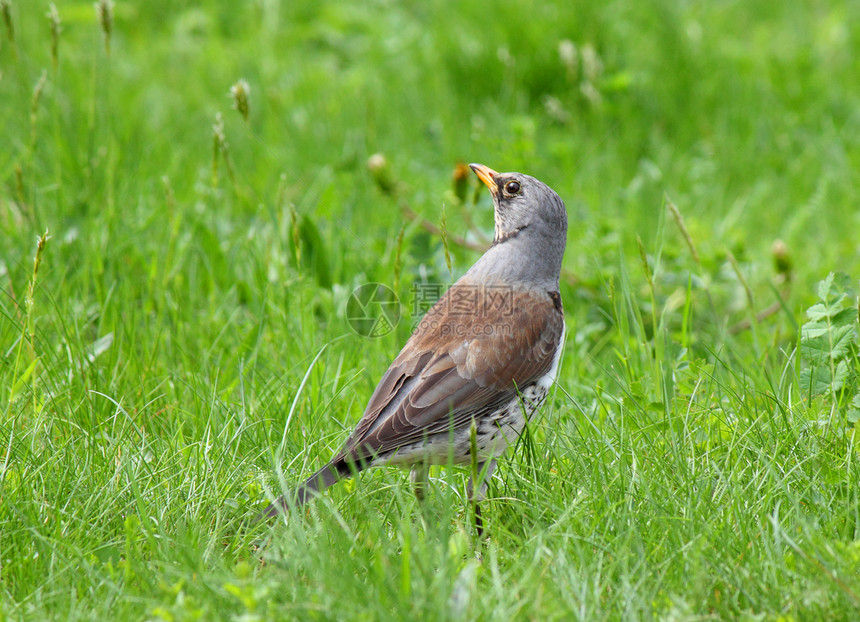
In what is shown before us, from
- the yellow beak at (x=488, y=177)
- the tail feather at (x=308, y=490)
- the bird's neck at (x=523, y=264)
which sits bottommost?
the tail feather at (x=308, y=490)

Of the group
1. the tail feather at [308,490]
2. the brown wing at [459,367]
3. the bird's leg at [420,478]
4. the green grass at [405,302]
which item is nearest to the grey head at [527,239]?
the brown wing at [459,367]

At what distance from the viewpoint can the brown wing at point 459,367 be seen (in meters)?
3.45

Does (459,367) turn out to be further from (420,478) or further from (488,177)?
(488,177)

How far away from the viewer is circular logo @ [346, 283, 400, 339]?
4.70 metres

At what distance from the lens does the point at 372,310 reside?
4.86 metres

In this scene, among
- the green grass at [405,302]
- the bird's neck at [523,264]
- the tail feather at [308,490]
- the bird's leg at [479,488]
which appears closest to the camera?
the green grass at [405,302]

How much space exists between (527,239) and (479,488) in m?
1.31

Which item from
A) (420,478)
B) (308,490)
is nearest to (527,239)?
(420,478)

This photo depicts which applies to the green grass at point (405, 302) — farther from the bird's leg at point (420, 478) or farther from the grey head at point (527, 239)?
the grey head at point (527, 239)

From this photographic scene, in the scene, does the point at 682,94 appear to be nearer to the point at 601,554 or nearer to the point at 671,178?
the point at 671,178

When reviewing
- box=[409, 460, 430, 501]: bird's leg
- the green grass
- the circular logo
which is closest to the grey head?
the green grass

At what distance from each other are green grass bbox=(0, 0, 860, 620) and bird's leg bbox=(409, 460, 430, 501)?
6 centimetres

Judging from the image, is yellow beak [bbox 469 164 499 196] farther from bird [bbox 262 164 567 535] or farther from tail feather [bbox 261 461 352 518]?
tail feather [bbox 261 461 352 518]

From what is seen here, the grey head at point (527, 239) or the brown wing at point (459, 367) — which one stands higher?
the grey head at point (527, 239)
